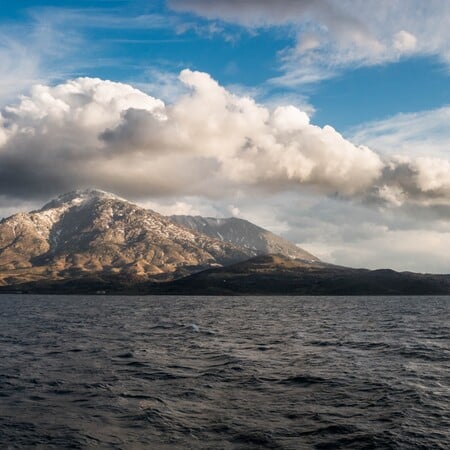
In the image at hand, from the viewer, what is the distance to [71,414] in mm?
37500

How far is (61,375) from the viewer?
52.7 m

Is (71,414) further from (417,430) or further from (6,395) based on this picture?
(417,430)

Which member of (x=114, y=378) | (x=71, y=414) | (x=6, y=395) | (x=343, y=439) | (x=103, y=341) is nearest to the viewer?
(x=343, y=439)

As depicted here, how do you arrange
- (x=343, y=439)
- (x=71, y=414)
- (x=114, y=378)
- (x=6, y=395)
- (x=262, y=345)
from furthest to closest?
(x=262, y=345)
(x=114, y=378)
(x=6, y=395)
(x=71, y=414)
(x=343, y=439)

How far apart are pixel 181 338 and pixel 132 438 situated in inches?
2329

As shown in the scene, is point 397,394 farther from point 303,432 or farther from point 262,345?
point 262,345

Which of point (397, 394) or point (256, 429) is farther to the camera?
point (397, 394)

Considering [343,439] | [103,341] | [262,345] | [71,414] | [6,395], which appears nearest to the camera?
[343,439]

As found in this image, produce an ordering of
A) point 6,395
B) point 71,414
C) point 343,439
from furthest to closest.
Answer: point 6,395
point 71,414
point 343,439

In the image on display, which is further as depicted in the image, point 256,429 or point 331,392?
point 331,392

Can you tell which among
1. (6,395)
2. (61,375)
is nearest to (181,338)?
(61,375)

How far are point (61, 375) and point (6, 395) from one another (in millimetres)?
9283

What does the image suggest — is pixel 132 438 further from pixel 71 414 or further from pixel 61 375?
pixel 61 375

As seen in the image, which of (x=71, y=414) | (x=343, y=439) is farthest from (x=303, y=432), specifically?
(x=71, y=414)
